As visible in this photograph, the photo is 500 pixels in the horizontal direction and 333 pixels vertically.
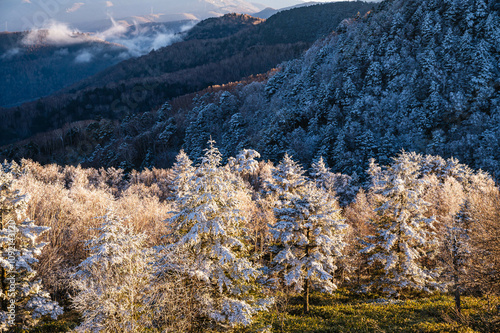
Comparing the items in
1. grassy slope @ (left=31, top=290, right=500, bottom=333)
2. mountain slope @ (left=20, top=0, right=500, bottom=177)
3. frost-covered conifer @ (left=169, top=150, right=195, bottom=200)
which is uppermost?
mountain slope @ (left=20, top=0, right=500, bottom=177)

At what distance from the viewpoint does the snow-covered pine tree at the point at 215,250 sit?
13.4 m

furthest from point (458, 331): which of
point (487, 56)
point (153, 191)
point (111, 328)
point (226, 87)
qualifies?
point (226, 87)

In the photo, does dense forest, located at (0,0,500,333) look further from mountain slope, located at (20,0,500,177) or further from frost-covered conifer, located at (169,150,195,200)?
mountain slope, located at (20,0,500,177)

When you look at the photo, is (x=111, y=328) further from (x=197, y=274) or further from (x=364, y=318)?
(x=364, y=318)

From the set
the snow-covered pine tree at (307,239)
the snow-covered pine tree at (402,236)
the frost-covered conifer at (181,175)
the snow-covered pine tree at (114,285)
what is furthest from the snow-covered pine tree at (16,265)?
the snow-covered pine tree at (402,236)

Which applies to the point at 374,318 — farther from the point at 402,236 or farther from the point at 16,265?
the point at 16,265

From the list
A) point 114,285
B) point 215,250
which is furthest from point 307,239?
point 114,285

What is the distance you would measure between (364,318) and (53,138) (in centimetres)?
17932

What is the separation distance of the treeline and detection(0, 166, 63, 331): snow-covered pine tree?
0.09 meters

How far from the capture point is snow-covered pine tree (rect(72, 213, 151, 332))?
1248 centimetres

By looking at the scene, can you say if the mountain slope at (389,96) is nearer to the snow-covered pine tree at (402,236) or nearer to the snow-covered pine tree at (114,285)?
the snow-covered pine tree at (402,236)

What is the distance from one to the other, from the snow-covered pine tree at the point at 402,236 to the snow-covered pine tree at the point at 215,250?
13991 millimetres

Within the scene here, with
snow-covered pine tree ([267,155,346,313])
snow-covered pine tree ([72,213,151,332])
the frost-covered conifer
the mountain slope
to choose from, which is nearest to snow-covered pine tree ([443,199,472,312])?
snow-covered pine tree ([267,155,346,313])

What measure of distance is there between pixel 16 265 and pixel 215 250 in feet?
38.1
